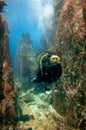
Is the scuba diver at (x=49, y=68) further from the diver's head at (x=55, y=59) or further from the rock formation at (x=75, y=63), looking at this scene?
the rock formation at (x=75, y=63)

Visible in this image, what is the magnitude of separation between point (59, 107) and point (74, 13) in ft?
15.2

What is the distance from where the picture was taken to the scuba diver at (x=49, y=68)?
2770 millimetres

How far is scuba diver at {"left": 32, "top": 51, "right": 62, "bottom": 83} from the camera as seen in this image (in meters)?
2.77

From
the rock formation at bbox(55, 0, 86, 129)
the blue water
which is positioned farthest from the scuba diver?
the blue water

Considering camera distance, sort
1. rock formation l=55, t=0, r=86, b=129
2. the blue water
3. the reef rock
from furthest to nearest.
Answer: the blue water
the reef rock
rock formation l=55, t=0, r=86, b=129

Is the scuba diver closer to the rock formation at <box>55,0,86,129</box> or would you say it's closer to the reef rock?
the rock formation at <box>55,0,86,129</box>

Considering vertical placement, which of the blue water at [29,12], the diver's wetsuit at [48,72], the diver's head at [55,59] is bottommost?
the diver's wetsuit at [48,72]

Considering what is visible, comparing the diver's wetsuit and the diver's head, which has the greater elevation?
the diver's head

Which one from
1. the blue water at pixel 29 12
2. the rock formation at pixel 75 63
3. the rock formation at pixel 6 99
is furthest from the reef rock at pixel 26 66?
the rock formation at pixel 6 99

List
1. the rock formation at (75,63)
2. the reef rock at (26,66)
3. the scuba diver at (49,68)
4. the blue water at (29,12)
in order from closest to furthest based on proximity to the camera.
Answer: the scuba diver at (49,68)
the rock formation at (75,63)
the reef rock at (26,66)
the blue water at (29,12)

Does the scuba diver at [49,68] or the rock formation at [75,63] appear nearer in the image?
the scuba diver at [49,68]

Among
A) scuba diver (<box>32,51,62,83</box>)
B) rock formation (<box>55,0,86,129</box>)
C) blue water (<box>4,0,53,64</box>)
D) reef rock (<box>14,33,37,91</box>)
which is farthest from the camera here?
blue water (<box>4,0,53,64</box>)

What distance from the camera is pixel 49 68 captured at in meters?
2.79

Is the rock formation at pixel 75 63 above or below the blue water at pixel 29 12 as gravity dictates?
below
